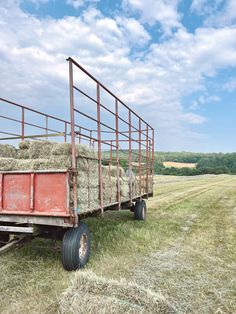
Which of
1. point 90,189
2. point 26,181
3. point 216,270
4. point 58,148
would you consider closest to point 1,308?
point 26,181

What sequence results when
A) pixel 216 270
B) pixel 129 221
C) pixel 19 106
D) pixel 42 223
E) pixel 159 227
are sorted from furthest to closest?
pixel 129 221
pixel 159 227
pixel 19 106
pixel 216 270
pixel 42 223

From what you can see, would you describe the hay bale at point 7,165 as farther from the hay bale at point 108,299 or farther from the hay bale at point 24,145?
the hay bale at point 108,299

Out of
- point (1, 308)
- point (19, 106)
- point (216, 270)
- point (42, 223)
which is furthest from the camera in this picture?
point (19, 106)

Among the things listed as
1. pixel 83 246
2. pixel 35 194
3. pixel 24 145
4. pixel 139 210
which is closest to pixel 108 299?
pixel 83 246

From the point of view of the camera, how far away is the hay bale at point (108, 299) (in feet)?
10.7

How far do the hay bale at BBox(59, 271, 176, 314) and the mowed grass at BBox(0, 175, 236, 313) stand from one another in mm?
27

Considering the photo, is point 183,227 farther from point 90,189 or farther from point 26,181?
point 26,181

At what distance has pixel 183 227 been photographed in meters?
8.17

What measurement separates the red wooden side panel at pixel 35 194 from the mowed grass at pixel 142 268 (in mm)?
903

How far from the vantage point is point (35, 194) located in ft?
14.5

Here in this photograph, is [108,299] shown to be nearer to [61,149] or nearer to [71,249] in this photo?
[71,249]

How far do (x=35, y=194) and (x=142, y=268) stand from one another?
209cm

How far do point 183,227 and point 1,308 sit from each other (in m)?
5.64

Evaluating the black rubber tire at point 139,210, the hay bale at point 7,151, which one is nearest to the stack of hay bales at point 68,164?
the hay bale at point 7,151
